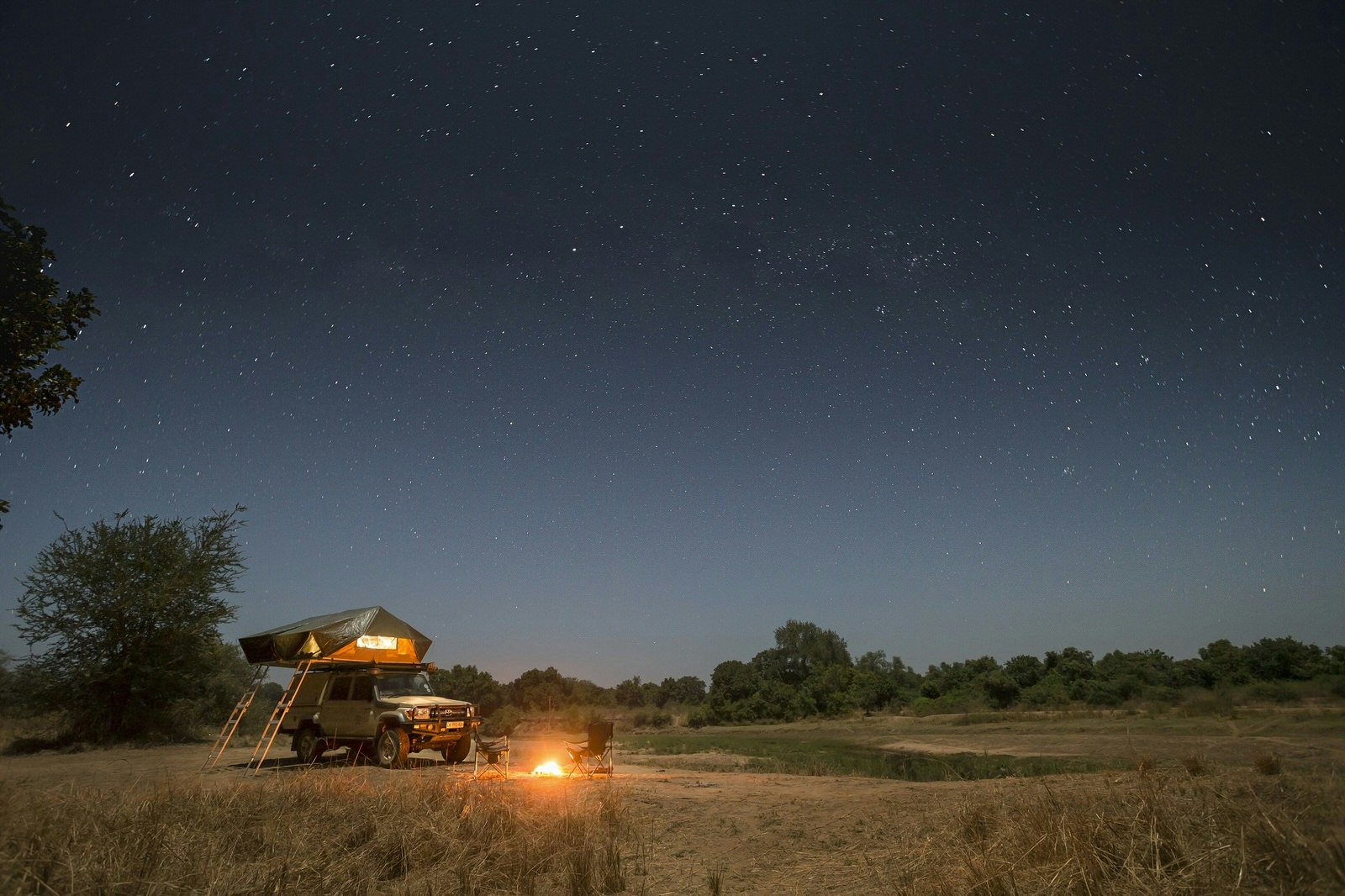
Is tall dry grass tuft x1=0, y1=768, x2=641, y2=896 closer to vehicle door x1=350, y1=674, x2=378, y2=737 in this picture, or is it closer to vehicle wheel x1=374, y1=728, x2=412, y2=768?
vehicle wheel x1=374, y1=728, x2=412, y2=768

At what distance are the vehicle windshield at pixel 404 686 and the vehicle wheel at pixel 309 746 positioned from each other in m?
2.49

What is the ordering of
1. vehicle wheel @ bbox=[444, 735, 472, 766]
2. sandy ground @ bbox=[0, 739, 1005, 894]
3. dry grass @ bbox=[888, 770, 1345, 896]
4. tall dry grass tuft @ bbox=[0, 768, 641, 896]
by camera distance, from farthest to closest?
vehicle wheel @ bbox=[444, 735, 472, 766], sandy ground @ bbox=[0, 739, 1005, 894], tall dry grass tuft @ bbox=[0, 768, 641, 896], dry grass @ bbox=[888, 770, 1345, 896]

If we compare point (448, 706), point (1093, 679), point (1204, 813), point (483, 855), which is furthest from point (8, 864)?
point (1093, 679)

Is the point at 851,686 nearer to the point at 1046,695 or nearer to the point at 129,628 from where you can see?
the point at 1046,695

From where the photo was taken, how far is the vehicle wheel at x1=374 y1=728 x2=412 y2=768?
1534 centimetres

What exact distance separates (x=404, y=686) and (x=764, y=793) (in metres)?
9.88

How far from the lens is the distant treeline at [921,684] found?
1517 inches

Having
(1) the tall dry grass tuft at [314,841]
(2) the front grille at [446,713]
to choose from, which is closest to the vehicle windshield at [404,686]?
Answer: (2) the front grille at [446,713]

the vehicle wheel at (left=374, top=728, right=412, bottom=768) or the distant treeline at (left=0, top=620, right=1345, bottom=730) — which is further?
the distant treeline at (left=0, top=620, right=1345, bottom=730)

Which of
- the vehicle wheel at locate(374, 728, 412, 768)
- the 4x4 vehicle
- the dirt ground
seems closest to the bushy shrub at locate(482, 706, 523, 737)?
the dirt ground

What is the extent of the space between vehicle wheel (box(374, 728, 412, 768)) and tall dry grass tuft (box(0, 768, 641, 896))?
688 cm

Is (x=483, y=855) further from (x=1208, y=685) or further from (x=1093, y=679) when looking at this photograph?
Result: (x=1093, y=679)

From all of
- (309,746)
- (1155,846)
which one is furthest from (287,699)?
(1155,846)

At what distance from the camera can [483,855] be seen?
6.48m
